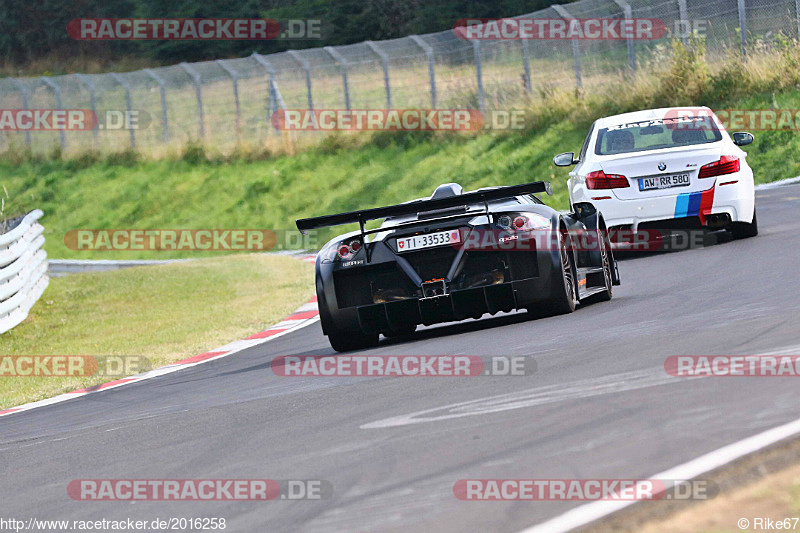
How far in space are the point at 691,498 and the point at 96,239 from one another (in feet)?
104

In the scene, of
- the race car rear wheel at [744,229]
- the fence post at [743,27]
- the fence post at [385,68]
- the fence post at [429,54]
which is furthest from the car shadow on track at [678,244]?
the fence post at [385,68]

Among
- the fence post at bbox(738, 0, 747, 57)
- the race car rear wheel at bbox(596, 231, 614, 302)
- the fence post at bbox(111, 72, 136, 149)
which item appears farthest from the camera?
the fence post at bbox(111, 72, 136, 149)

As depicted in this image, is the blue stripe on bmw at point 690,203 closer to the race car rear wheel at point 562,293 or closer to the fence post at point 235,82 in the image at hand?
the race car rear wheel at point 562,293

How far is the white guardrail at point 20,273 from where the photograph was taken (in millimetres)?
16562

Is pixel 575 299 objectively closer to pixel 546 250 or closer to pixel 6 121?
pixel 546 250

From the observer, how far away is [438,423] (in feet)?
20.7

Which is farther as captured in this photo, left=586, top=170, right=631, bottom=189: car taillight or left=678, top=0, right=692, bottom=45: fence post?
left=678, top=0, right=692, bottom=45: fence post

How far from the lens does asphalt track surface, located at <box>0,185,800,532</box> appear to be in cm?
504

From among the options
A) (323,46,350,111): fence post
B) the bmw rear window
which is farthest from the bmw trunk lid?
(323,46,350,111): fence post

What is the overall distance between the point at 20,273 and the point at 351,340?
9.18 m

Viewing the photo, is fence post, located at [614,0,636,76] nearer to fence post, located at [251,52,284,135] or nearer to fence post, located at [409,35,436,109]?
fence post, located at [409,35,436,109]

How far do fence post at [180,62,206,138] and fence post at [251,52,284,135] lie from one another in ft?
6.71

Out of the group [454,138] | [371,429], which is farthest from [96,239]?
[371,429]

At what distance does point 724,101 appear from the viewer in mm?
25453
